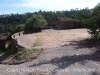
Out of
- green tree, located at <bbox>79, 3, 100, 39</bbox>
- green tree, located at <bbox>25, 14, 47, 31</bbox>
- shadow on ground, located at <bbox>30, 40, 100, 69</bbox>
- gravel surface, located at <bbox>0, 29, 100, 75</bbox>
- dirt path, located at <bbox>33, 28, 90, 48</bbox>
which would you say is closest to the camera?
gravel surface, located at <bbox>0, 29, 100, 75</bbox>

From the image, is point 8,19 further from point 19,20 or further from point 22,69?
point 22,69

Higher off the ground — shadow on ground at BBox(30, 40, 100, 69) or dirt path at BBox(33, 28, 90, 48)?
shadow on ground at BBox(30, 40, 100, 69)

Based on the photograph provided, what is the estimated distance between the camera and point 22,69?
6.56 m

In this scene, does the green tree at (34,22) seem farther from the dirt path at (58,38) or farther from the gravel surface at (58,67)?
the gravel surface at (58,67)

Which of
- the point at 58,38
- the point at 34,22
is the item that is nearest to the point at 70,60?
the point at 58,38

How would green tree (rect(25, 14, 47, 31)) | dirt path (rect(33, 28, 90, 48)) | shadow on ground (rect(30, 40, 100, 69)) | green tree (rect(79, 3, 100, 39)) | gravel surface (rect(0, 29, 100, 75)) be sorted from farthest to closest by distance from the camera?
green tree (rect(25, 14, 47, 31))
dirt path (rect(33, 28, 90, 48))
green tree (rect(79, 3, 100, 39))
shadow on ground (rect(30, 40, 100, 69))
gravel surface (rect(0, 29, 100, 75))

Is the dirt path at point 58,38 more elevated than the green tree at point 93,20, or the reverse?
the green tree at point 93,20

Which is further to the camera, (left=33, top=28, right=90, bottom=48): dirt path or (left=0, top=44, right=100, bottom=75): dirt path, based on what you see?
(left=33, top=28, right=90, bottom=48): dirt path

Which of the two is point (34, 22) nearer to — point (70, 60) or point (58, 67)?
point (70, 60)

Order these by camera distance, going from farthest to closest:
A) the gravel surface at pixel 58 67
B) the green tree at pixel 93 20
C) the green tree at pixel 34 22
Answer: the green tree at pixel 34 22 < the green tree at pixel 93 20 < the gravel surface at pixel 58 67

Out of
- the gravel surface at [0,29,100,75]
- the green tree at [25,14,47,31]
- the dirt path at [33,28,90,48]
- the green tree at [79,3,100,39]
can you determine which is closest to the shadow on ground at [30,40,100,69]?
the gravel surface at [0,29,100,75]

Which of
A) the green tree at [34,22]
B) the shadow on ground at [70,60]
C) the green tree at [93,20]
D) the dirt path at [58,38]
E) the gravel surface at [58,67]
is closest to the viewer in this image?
the gravel surface at [58,67]

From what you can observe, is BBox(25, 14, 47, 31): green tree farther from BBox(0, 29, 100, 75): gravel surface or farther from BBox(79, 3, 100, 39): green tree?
BBox(0, 29, 100, 75): gravel surface

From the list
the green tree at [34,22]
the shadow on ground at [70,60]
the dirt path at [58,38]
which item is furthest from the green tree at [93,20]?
the green tree at [34,22]
